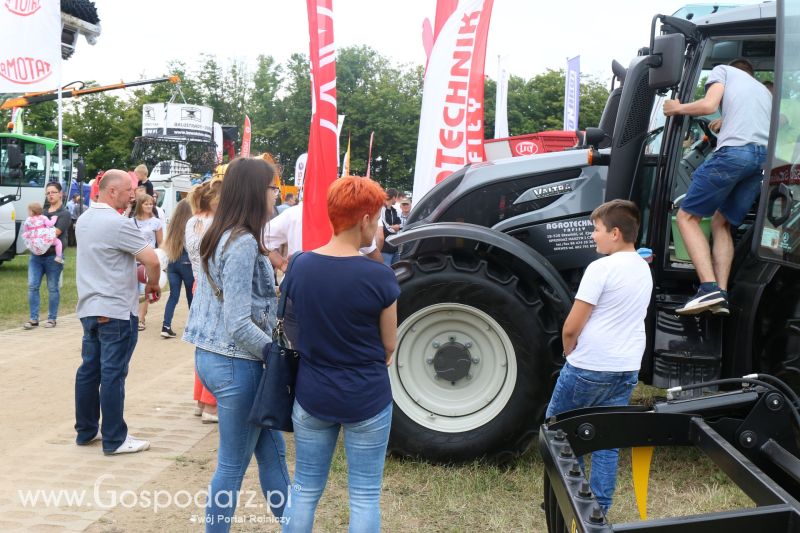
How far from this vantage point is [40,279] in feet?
32.6

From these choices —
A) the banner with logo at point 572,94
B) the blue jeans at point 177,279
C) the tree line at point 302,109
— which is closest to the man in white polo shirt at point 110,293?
the blue jeans at point 177,279

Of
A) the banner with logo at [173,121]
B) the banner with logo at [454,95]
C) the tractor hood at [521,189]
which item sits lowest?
the tractor hood at [521,189]

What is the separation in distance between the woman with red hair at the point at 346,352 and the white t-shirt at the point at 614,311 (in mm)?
1147

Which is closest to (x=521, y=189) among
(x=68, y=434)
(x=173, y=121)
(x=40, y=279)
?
(x=68, y=434)

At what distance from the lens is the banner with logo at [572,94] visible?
1941cm

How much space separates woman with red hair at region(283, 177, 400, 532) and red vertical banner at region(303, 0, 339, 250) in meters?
1.98

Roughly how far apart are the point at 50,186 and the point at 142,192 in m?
2.04

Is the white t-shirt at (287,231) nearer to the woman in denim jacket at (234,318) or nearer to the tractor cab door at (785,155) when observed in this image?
the woman in denim jacket at (234,318)

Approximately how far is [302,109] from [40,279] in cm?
5033

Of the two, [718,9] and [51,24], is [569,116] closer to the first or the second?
[51,24]

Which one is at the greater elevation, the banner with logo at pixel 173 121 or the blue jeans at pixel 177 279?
the banner with logo at pixel 173 121

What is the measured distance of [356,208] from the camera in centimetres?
288

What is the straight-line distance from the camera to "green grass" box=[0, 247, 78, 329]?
34.9 ft

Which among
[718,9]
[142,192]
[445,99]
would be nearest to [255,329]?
[718,9]
